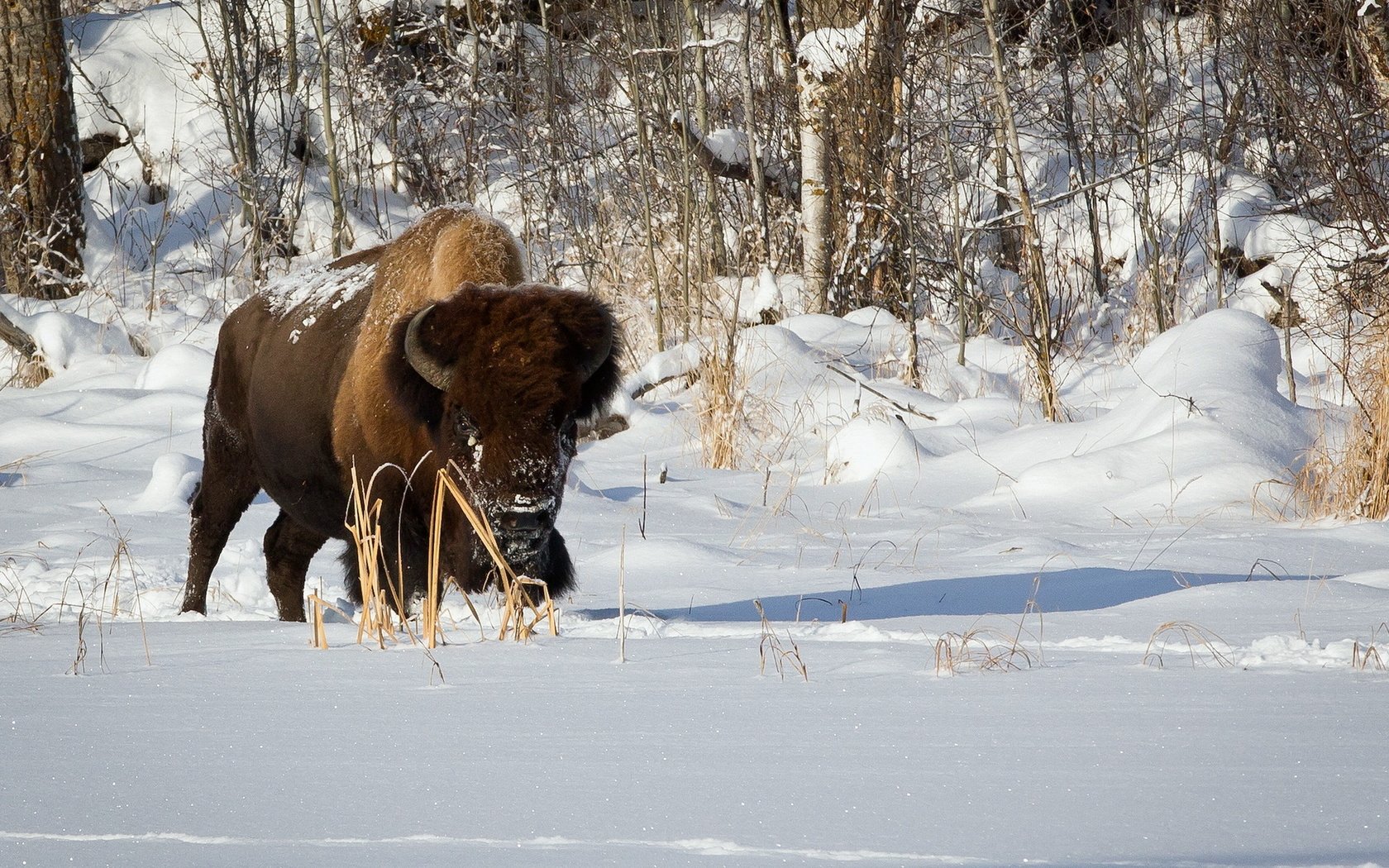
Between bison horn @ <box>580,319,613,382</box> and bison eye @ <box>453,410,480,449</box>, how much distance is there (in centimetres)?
38

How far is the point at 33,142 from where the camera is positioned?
13.4 m

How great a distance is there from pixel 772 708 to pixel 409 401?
6.88 feet

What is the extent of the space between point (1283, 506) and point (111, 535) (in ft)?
18.3

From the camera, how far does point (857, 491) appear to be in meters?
7.15

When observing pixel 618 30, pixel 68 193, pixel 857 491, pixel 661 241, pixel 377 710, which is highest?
pixel 618 30

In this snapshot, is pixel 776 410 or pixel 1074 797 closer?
pixel 1074 797

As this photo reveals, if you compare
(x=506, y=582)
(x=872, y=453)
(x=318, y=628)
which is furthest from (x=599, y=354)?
(x=872, y=453)

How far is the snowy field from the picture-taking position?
1513mm

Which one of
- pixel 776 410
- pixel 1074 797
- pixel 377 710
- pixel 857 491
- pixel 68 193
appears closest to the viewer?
pixel 1074 797

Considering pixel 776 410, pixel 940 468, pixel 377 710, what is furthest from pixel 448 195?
pixel 377 710

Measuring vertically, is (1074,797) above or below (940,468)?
above

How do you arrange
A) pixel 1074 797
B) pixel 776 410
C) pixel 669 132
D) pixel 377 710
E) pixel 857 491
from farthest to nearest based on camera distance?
pixel 669 132 → pixel 776 410 → pixel 857 491 → pixel 377 710 → pixel 1074 797

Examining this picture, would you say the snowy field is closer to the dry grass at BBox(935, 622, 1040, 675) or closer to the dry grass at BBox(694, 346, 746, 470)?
the dry grass at BBox(935, 622, 1040, 675)

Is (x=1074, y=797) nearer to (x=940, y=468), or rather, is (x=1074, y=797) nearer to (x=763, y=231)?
(x=940, y=468)
